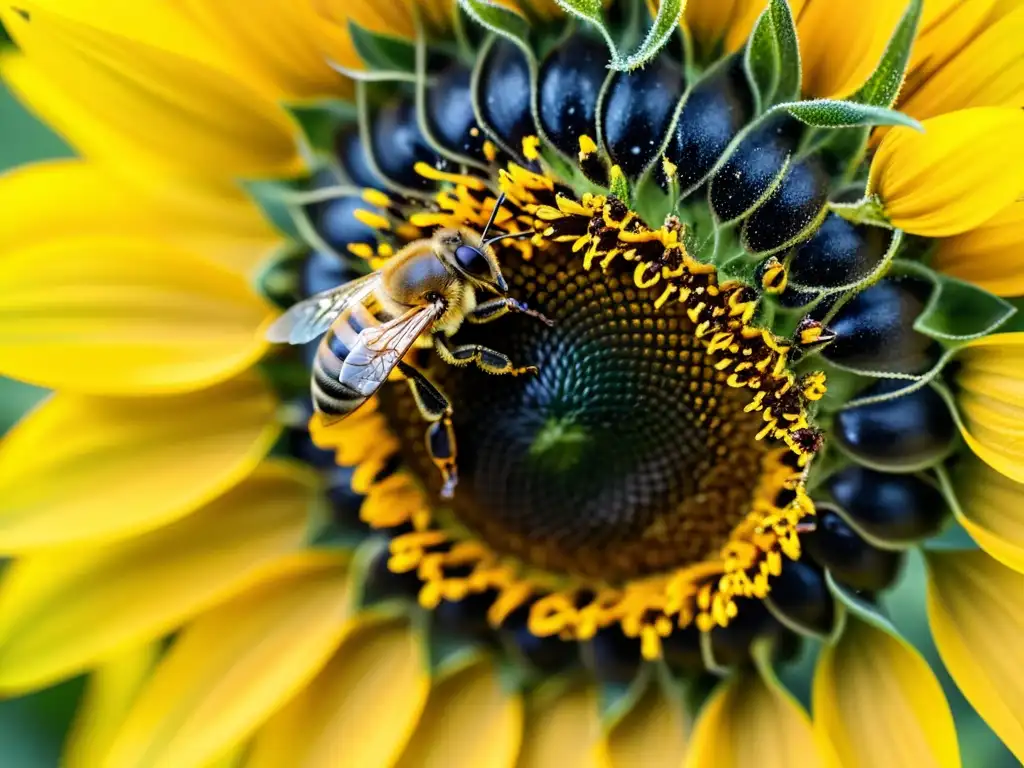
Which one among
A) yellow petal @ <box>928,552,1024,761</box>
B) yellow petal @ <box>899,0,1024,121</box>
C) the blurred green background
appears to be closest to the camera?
yellow petal @ <box>899,0,1024,121</box>

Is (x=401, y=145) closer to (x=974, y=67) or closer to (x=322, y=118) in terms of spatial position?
(x=322, y=118)

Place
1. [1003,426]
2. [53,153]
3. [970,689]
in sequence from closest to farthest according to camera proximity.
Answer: [1003,426] < [970,689] < [53,153]

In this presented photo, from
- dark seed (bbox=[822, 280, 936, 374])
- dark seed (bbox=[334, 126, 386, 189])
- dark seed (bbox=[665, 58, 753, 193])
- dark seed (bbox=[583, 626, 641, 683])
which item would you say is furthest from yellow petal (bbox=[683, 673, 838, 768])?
dark seed (bbox=[334, 126, 386, 189])

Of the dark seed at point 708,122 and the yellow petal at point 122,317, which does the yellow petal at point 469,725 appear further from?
the dark seed at point 708,122

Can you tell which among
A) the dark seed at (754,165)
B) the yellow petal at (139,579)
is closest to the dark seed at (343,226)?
the yellow petal at (139,579)

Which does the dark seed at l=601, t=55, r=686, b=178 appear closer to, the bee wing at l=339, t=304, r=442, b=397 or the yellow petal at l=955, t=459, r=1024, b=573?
the bee wing at l=339, t=304, r=442, b=397

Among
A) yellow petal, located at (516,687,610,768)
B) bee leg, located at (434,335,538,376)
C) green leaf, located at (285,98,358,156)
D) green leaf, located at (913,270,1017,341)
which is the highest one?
green leaf, located at (285,98,358,156)

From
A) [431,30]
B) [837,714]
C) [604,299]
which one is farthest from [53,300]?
[837,714]

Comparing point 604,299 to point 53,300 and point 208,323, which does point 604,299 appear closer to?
point 208,323
